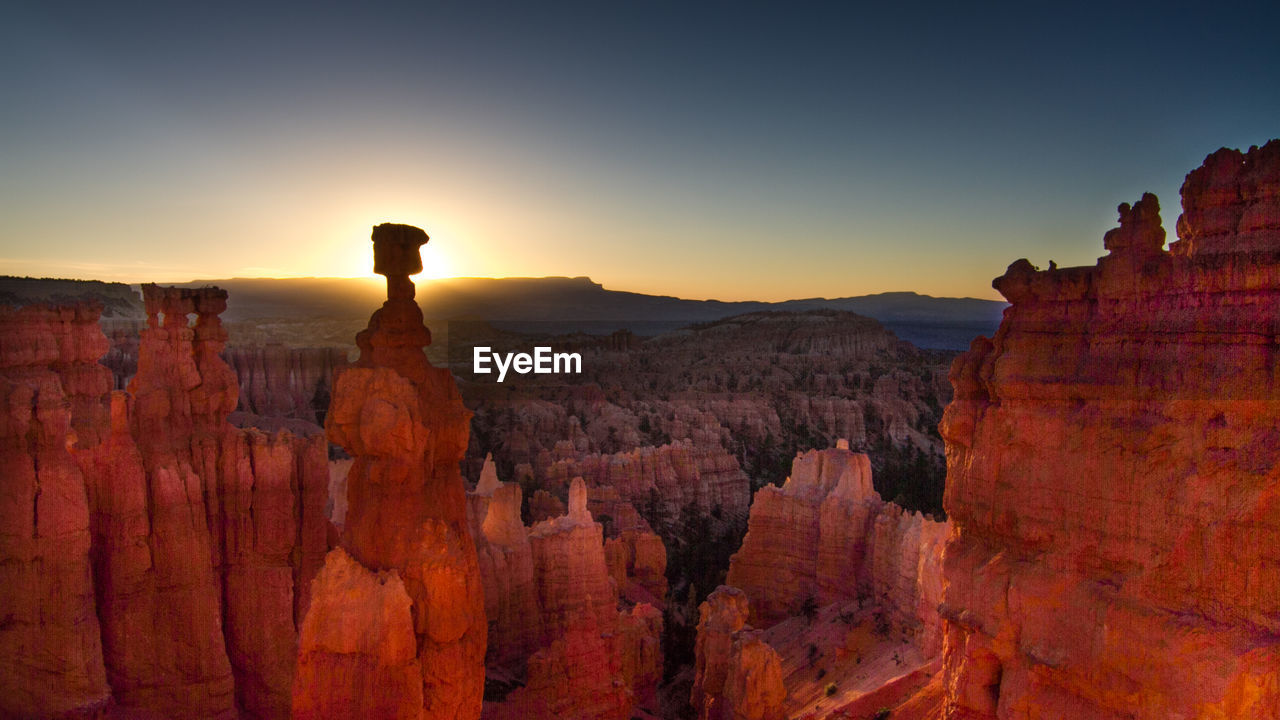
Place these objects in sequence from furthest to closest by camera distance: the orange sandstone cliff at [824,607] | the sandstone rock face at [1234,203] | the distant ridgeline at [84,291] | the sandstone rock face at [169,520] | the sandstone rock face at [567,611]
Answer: the distant ridgeline at [84,291] < the sandstone rock face at [567,611] < the orange sandstone cliff at [824,607] < the sandstone rock face at [169,520] < the sandstone rock face at [1234,203]

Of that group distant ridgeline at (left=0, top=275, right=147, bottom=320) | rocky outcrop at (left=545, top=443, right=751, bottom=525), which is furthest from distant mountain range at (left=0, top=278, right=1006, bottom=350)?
rocky outcrop at (left=545, top=443, right=751, bottom=525)

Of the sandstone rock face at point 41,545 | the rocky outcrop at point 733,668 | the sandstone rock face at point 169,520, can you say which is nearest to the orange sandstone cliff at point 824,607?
the rocky outcrop at point 733,668

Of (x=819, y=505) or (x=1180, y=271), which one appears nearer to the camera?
(x=1180, y=271)

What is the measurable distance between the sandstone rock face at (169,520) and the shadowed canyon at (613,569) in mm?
36

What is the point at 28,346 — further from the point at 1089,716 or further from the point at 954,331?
the point at 954,331

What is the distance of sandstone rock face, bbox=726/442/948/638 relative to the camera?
14.9m

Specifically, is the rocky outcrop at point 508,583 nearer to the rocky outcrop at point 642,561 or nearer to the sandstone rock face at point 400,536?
the rocky outcrop at point 642,561

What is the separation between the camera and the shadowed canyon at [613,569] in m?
5.32

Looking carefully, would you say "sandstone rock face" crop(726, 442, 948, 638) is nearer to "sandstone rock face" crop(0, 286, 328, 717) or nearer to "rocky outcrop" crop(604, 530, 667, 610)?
"rocky outcrop" crop(604, 530, 667, 610)

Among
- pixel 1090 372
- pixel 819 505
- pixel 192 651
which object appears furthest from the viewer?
pixel 819 505

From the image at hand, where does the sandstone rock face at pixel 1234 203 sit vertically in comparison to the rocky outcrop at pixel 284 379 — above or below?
above

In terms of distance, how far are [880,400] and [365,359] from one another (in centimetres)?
4731

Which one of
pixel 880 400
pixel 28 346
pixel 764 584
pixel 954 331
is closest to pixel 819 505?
pixel 764 584

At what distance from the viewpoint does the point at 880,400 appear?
5053 centimetres
